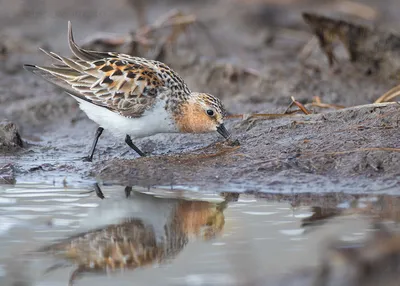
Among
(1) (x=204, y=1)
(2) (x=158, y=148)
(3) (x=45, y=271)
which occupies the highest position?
(1) (x=204, y=1)

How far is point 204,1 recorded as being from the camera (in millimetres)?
19766

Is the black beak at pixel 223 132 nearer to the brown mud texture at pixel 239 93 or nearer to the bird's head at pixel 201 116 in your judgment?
the bird's head at pixel 201 116

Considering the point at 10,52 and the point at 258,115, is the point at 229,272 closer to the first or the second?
the point at 258,115

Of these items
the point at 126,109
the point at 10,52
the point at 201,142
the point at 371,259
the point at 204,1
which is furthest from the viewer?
the point at 204,1

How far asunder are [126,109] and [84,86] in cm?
61

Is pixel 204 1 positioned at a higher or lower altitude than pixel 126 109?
higher

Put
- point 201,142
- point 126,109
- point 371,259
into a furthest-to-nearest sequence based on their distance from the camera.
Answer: point 201,142
point 126,109
point 371,259

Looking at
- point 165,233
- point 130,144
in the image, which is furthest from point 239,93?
point 165,233

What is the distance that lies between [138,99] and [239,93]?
3.92m

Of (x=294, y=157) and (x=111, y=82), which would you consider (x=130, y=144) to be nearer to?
(x=111, y=82)

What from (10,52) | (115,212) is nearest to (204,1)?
(10,52)

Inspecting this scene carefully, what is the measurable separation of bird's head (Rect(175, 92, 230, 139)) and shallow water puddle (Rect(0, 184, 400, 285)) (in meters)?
1.18

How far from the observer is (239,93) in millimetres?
12484

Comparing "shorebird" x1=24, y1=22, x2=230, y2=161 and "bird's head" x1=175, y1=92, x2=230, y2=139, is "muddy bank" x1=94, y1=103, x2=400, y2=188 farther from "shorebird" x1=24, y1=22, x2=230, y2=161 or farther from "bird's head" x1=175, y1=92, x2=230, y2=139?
"shorebird" x1=24, y1=22, x2=230, y2=161
